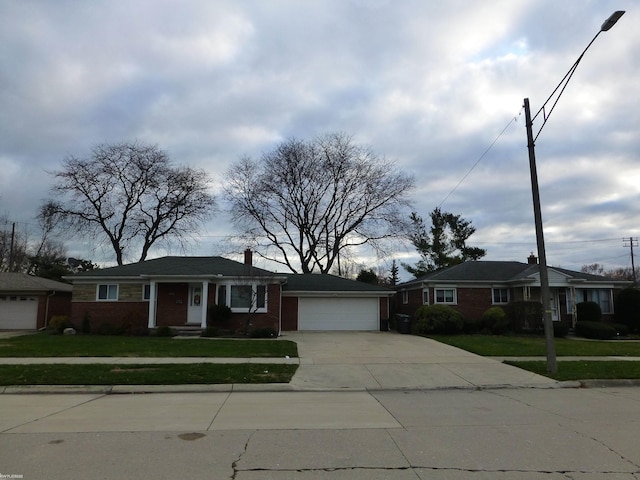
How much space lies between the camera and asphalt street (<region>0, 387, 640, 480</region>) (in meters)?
5.50

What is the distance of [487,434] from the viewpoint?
7.14m

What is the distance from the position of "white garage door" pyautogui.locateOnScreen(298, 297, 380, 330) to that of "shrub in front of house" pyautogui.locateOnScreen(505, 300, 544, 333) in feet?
26.3

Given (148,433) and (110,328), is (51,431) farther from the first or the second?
(110,328)

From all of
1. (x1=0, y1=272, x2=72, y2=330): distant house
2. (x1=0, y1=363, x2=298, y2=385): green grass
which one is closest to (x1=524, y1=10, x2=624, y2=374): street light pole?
(x1=0, y1=363, x2=298, y2=385): green grass

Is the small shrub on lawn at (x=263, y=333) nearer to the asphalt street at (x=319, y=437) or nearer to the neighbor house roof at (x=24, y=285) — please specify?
the asphalt street at (x=319, y=437)

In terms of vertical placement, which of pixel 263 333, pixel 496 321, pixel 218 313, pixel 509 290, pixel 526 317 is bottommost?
pixel 263 333

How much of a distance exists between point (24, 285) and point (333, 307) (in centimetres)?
1943

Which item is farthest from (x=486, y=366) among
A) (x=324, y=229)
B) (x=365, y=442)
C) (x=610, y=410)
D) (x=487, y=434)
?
(x=324, y=229)

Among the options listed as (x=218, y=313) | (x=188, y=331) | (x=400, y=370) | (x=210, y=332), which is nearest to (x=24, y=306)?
(x=188, y=331)

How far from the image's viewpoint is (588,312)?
30.7 meters

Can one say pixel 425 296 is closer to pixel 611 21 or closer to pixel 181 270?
pixel 181 270

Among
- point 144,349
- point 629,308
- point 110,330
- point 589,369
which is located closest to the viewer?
point 589,369

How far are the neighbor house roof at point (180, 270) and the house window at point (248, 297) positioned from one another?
0.83 meters

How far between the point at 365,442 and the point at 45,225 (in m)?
43.1
